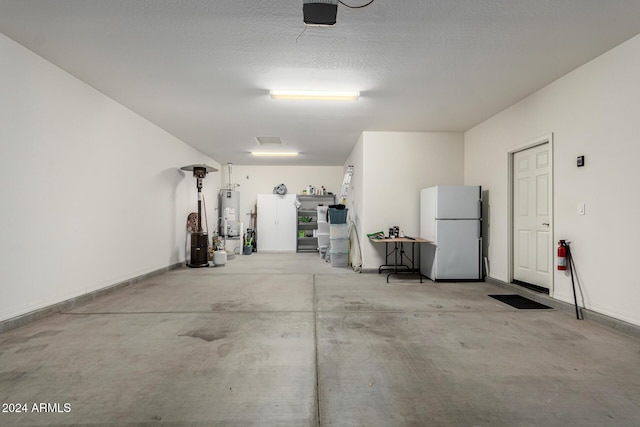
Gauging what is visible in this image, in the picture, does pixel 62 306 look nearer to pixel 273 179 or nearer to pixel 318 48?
pixel 318 48

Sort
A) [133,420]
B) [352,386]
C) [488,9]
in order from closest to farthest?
[133,420] < [352,386] < [488,9]

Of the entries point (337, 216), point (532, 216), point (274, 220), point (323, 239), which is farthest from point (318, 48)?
point (274, 220)

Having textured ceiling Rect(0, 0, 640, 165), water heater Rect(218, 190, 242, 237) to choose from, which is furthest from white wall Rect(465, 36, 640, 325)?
water heater Rect(218, 190, 242, 237)

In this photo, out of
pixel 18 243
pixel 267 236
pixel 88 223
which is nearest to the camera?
pixel 18 243

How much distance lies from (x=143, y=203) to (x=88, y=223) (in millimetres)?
1405

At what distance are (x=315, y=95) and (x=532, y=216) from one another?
3.68m

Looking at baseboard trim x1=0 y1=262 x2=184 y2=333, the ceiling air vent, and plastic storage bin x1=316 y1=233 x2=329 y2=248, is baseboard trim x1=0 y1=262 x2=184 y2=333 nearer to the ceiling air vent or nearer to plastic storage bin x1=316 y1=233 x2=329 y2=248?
the ceiling air vent

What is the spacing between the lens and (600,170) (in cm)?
329

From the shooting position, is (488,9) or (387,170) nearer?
(488,9)

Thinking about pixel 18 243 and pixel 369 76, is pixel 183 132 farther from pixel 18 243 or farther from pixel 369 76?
pixel 369 76

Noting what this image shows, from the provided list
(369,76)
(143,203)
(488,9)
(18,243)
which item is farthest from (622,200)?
(143,203)

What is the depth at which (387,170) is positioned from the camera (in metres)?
6.21

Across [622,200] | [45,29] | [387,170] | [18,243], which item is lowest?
[18,243]

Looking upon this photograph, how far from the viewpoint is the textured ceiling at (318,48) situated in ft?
8.38
